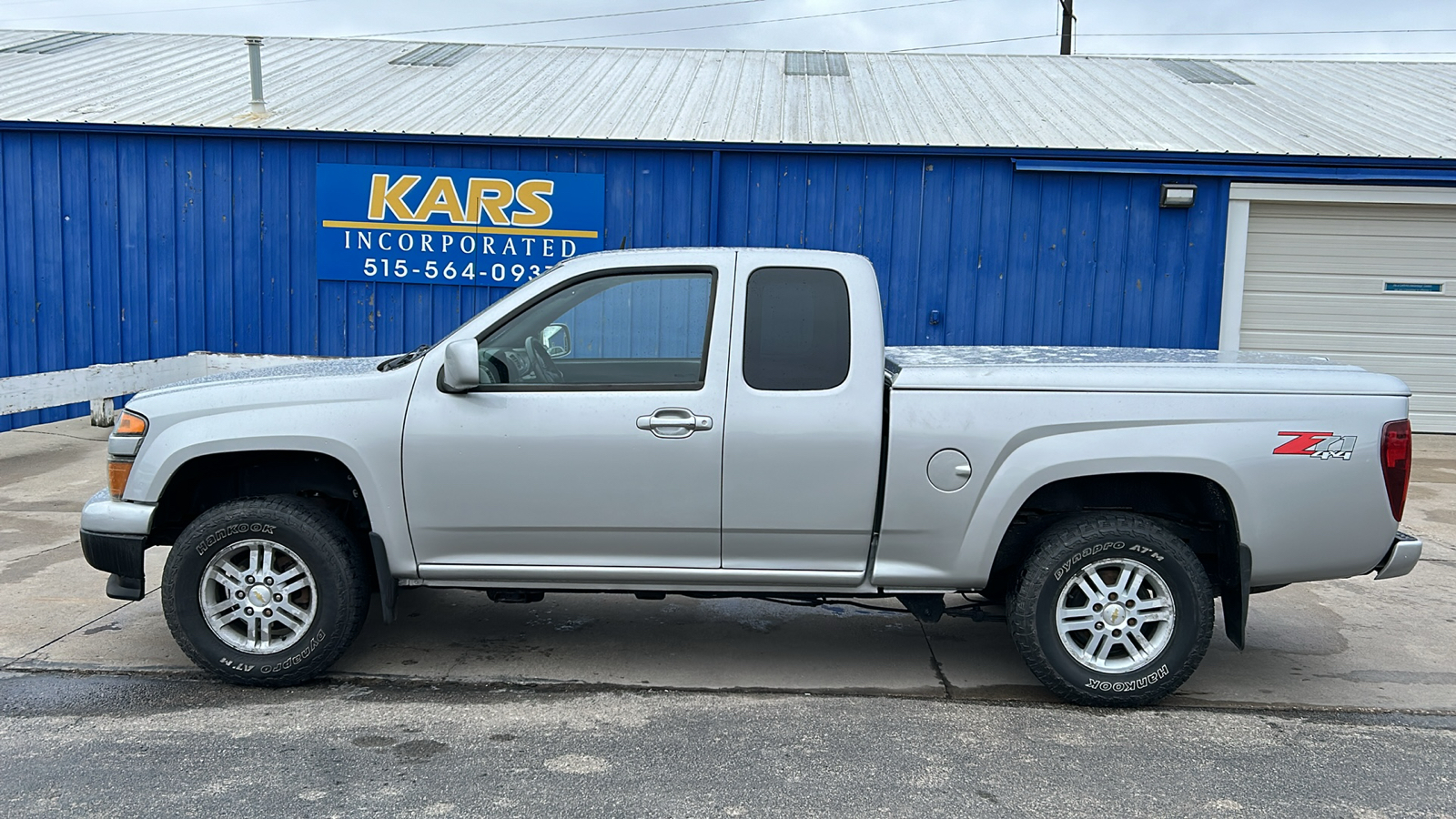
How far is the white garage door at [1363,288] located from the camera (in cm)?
1174

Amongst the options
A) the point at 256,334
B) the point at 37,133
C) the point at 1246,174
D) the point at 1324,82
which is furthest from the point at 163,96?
the point at 1324,82

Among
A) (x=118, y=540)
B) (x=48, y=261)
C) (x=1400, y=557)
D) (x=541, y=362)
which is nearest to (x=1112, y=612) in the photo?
(x=1400, y=557)

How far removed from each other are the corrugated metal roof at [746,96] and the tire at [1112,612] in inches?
298

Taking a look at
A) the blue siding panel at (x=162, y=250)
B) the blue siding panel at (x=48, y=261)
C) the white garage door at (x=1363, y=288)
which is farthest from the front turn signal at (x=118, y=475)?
the white garage door at (x=1363, y=288)

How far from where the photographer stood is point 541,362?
15.2 feet

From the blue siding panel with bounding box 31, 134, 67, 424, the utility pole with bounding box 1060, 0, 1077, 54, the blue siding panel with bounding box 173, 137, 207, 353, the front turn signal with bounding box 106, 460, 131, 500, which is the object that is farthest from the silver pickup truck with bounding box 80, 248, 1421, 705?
the utility pole with bounding box 1060, 0, 1077, 54

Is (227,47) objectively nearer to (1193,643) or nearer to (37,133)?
(37,133)

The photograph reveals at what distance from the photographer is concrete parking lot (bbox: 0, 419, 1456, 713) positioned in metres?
4.75

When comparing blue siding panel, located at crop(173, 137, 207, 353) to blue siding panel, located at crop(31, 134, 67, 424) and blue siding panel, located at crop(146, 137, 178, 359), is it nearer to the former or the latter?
blue siding panel, located at crop(146, 137, 178, 359)

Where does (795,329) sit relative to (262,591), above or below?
above

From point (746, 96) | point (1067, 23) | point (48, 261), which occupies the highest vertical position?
point (1067, 23)

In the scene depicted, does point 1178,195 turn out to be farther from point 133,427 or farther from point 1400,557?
point 133,427

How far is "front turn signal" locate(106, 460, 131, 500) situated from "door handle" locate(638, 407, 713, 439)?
6.94 feet

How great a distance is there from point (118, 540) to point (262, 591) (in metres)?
0.61
